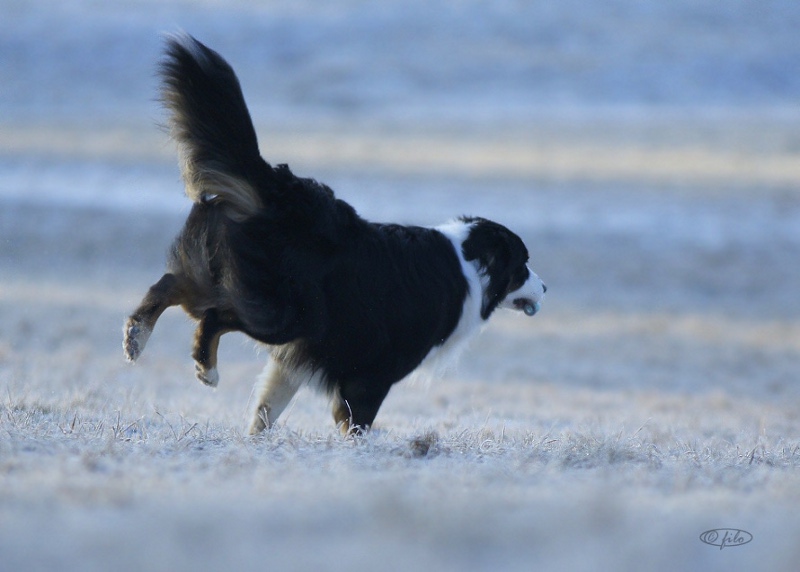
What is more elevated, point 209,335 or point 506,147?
point 506,147

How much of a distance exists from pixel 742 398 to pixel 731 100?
21346mm

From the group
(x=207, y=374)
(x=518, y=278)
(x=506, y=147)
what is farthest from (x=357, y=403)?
(x=506, y=147)

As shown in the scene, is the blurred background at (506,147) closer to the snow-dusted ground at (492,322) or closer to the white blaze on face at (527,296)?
the snow-dusted ground at (492,322)

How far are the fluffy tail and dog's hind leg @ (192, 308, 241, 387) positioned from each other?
23.5 inches

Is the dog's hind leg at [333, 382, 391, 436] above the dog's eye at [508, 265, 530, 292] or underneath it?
underneath

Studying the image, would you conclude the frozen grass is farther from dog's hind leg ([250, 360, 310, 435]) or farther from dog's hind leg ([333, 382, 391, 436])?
dog's hind leg ([333, 382, 391, 436])

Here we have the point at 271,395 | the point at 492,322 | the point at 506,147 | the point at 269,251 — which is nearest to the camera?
the point at 269,251

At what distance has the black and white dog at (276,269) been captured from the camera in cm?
565

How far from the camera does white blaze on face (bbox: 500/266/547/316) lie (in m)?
7.62

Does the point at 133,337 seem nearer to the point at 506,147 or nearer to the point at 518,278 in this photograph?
the point at 518,278

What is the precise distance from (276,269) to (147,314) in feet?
2.78

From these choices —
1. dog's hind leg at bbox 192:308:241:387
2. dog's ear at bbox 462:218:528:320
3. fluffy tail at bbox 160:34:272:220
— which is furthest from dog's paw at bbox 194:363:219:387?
dog's ear at bbox 462:218:528:320

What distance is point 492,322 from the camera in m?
14.7

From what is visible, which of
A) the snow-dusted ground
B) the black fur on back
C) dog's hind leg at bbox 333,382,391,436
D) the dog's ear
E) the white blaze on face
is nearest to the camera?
the snow-dusted ground
